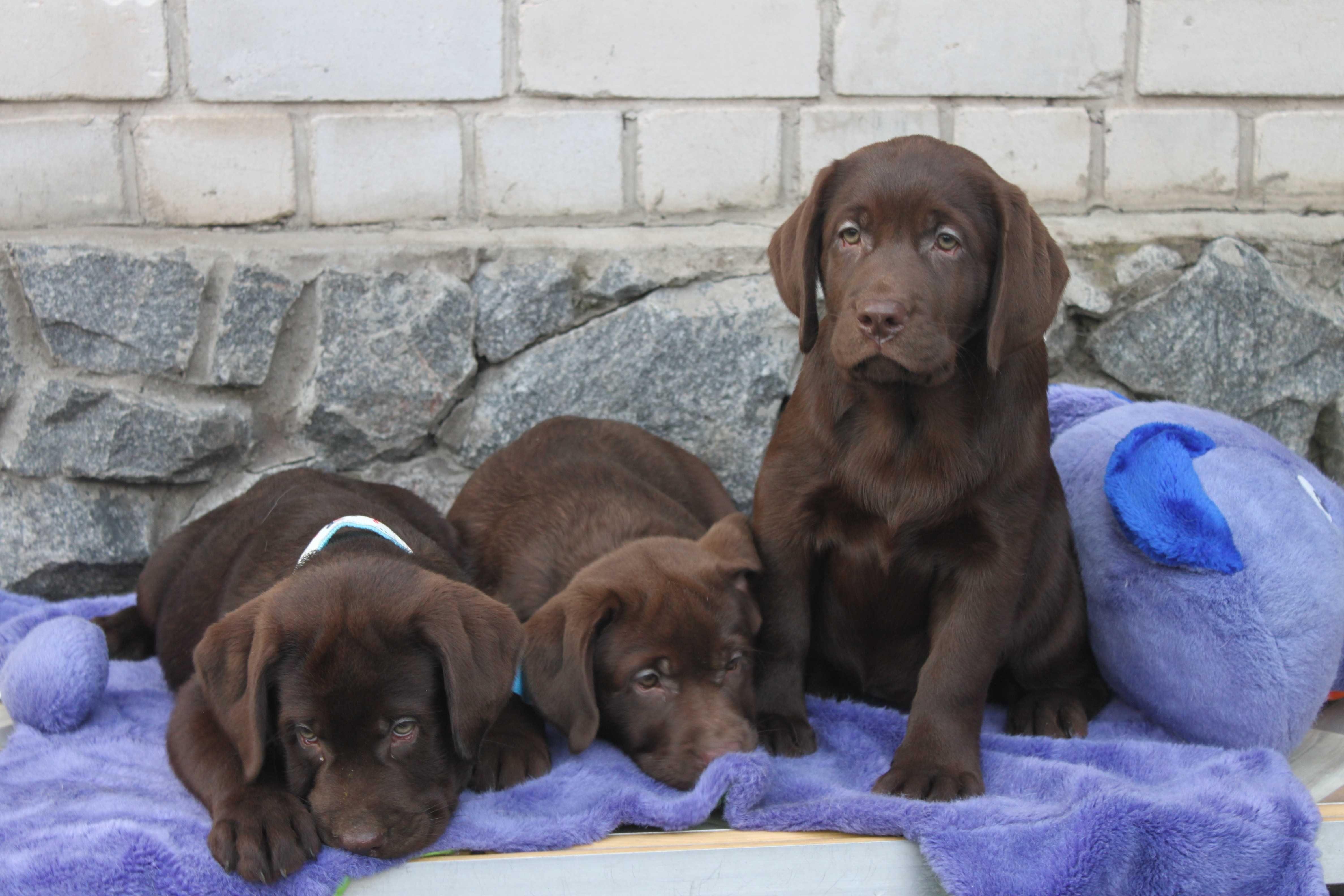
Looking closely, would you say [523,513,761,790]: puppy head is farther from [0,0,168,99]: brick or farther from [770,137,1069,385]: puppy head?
[0,0,168,99]: brick

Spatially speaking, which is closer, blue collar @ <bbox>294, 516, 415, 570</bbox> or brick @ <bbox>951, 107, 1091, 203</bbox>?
blue collar @ <bbox>294, 516, 415, 570</bbox>

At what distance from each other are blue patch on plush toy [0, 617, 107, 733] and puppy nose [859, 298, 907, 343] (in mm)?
2352

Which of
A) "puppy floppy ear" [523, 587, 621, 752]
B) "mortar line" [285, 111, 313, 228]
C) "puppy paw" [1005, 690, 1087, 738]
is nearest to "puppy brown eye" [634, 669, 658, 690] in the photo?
"puppy floppy ear" [523, 587, 621, 752]

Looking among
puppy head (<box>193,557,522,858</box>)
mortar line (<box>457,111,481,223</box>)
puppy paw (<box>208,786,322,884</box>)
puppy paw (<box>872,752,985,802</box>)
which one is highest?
mortar line (<box>457,111,481,223</box>)

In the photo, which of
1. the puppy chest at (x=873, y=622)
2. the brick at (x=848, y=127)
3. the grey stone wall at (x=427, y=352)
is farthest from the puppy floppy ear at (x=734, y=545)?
the brick at (x=848, y=127)

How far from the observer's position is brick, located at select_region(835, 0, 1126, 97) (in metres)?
4.50

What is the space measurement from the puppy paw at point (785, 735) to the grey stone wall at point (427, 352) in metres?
1.53

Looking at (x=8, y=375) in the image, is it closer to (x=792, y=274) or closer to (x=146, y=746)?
(x=146, y=746)

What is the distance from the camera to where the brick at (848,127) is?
14.9ft

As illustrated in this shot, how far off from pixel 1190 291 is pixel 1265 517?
5.18 feet

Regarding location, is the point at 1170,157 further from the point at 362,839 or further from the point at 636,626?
the point at 362,839

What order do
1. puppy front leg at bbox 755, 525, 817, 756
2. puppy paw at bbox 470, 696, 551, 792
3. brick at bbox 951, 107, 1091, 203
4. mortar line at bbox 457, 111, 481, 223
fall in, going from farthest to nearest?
brick at bbox 951, 107, 1091, 203 < mortar line at bbox 457, 111, 481, 223 < puppy front leg at bbox 755, 525, 817, 756 < puppy paw at bbox 470, 696, 551, 792

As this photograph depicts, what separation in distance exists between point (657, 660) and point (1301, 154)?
3.32 metres

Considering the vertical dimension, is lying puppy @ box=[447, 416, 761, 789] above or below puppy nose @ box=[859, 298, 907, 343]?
below
